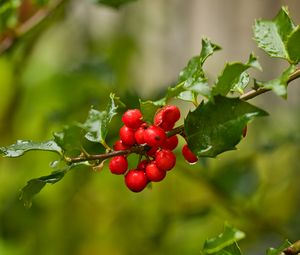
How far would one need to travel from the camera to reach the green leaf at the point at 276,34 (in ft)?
1.66

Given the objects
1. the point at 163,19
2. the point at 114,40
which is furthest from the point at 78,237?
the point at 163,19

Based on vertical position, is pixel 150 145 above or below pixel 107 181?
above

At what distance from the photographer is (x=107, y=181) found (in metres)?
1.45

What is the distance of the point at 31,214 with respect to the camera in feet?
3.94

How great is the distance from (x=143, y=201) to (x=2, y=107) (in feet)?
1.23

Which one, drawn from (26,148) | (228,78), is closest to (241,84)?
(228,78)

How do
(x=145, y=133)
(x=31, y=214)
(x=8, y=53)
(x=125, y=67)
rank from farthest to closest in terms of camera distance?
1. (x=125, y=67)
2. (x=31, y=214)
3. (x=8, y=53)
4. (x=145, y=133)

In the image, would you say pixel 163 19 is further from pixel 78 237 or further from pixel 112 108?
pixel 112 108

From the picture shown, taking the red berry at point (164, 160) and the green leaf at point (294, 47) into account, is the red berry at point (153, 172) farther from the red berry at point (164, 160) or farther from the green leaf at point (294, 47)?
the green leaf at point (294, 47)

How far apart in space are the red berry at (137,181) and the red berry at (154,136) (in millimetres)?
34

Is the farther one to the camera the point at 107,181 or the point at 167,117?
the point at 107,181

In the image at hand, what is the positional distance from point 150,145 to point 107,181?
0.99m

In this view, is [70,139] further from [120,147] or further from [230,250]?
[230,250]

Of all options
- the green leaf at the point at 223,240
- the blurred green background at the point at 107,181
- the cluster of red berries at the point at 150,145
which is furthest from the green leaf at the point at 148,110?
the blurred green background at the point at 107,181
